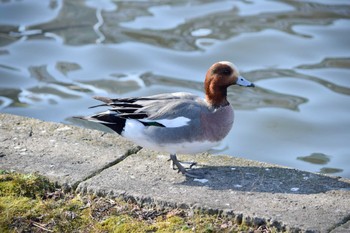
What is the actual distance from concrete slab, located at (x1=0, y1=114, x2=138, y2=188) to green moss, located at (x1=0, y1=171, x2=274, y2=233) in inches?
8.0

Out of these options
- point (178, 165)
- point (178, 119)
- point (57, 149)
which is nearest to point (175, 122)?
point (178, 119)

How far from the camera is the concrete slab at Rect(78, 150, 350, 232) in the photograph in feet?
14.0

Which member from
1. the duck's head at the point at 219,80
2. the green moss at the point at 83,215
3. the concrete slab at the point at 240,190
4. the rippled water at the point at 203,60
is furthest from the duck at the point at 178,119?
the rippled water at the point at 203,60

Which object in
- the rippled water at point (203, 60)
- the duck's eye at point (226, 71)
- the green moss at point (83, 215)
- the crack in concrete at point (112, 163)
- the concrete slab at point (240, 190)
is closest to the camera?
the green moss at point (83, 215)

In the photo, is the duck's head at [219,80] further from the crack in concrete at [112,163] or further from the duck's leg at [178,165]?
the crack in concrete at [112,163]

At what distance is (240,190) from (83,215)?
0.92 meters

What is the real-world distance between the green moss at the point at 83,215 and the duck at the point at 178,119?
544mm

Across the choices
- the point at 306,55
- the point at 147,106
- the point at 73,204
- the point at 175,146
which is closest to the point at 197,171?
the point at 175,146

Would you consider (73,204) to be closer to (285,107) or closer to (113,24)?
(285,107)

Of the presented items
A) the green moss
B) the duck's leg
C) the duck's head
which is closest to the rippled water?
the duck's head

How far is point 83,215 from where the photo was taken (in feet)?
14.1

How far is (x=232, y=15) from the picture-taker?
978 centimetres

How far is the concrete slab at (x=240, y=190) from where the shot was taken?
4.28 metres

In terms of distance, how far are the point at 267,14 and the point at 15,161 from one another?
18.0ft
